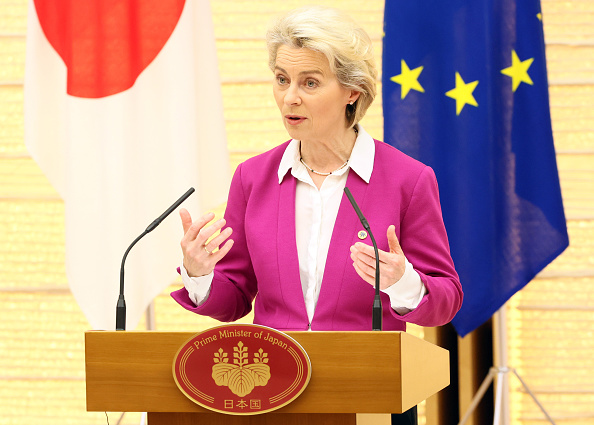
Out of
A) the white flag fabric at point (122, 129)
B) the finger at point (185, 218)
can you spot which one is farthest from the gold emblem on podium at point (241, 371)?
the white flag fabric at point (122, 129)

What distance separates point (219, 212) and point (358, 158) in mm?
1626

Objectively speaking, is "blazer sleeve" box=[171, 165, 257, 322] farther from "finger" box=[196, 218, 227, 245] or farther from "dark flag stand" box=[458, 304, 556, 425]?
"dark flag stand" box=[458, 304, 556, 425]

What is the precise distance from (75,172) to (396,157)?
1.49 metres

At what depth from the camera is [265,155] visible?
2113 mm

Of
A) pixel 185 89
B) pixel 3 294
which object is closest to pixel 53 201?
pixel 3 294

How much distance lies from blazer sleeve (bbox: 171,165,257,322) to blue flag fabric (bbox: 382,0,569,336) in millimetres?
1121

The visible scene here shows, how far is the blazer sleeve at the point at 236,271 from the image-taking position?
197 cm

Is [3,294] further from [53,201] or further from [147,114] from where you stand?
[147,114]

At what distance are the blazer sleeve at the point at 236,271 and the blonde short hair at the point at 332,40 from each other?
1.19 ft

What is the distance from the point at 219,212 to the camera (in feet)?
11.6

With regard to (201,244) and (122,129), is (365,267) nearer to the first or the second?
(201,244)

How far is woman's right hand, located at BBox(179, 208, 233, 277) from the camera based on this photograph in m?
1.65

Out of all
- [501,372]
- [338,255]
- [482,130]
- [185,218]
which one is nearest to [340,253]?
[338,255]

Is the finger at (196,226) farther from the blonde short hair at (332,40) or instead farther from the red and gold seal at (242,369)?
the blonde short hair at (332,40)
